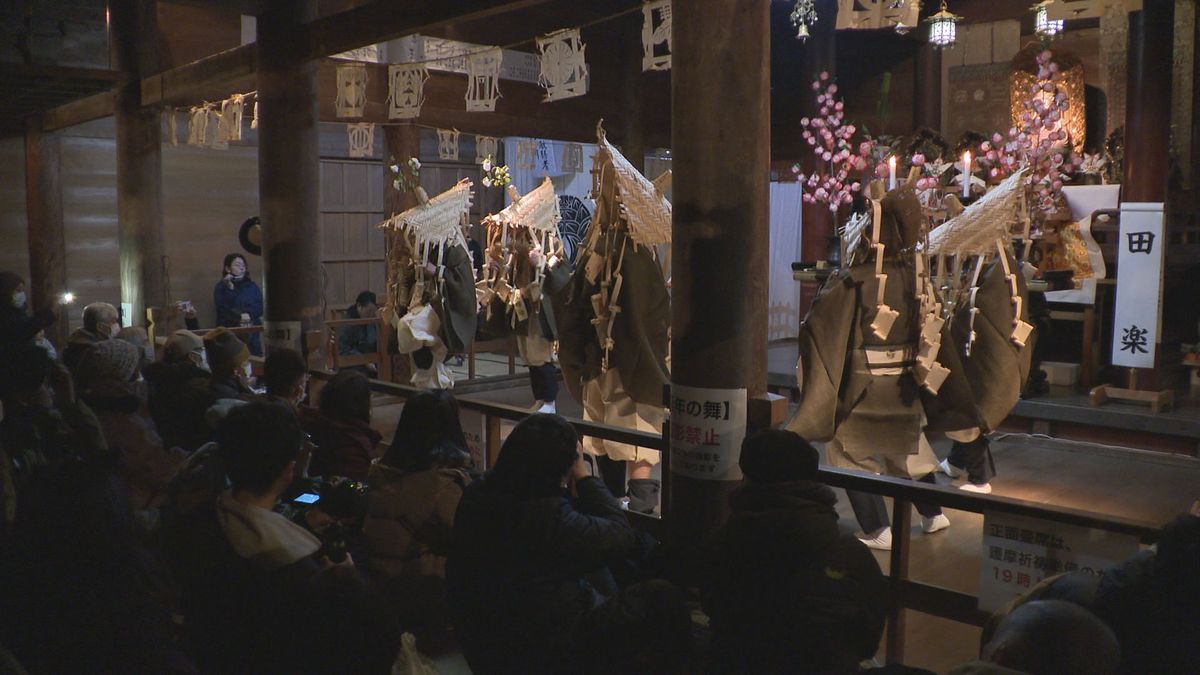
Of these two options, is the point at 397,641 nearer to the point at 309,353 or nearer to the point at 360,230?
the point at 309,353

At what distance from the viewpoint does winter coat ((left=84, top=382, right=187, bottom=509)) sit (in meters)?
3.91

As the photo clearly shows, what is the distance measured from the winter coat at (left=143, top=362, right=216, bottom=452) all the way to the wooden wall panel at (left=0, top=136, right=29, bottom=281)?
27.0ft

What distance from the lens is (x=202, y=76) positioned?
817cm

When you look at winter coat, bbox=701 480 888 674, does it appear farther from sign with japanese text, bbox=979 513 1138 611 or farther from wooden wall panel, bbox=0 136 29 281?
wooden wall panel, bbox=0 136 29 281

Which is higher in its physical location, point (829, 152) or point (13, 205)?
point (829, 152)

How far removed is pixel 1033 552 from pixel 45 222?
11.7 m

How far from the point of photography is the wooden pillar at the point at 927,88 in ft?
44.5

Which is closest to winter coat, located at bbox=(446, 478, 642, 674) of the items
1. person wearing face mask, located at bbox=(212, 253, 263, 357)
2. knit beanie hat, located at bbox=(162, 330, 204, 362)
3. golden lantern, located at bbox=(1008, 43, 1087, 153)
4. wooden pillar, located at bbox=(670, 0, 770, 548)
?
wooden pillar, located at bbox=(670, 0, 770, 548)

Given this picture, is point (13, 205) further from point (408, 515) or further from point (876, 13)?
point (408, 515)

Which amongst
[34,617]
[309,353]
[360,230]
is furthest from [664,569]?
[360,230]

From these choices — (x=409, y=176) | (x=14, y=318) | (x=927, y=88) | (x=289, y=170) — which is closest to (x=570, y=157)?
(x=409, y=176)

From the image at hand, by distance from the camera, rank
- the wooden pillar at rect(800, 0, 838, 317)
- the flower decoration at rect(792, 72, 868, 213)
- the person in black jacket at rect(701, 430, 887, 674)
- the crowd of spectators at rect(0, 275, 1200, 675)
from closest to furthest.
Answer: the crowd of spectators at rect(0, 275, 1200, 675) < the person in black jacket at rect(701, 430, 887, 674) < the flower decoration at rect(792, 72, 868, 213) < the wooden pillar at rect(800, 0, 838, 317)

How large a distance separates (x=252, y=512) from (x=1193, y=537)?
2168mm


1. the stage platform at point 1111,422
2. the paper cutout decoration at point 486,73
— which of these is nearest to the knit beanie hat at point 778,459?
the stage platform at point 1111,422
